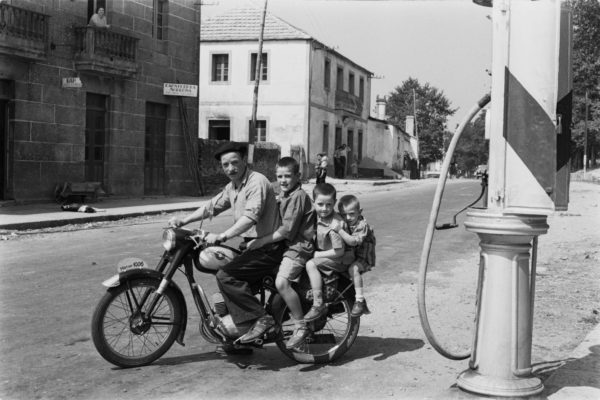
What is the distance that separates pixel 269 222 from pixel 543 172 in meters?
2.04

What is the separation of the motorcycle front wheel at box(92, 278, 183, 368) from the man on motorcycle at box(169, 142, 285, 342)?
0.43 meters

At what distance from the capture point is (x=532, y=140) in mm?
3705

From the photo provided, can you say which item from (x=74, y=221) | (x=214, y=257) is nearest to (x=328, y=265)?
(x=214, y=257)

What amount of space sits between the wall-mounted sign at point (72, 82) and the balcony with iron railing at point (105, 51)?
0.60 meters

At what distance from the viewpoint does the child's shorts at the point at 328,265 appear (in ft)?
Answer: 16.4

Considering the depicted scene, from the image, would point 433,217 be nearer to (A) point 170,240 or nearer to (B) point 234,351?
(A) point 170,240

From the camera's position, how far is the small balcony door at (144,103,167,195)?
2145cm

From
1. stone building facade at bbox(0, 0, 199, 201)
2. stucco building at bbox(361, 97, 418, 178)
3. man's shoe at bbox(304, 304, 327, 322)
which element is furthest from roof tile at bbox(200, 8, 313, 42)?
man's shoe at bbox(304, 304, 327, 322)

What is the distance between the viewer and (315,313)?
490 centimetres

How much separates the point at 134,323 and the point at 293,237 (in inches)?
50.5

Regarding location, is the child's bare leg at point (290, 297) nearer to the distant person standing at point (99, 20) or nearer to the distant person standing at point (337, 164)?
the distant person standing at point (99, 20)

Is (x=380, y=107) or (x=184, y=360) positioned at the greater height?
(x=380, y=107)

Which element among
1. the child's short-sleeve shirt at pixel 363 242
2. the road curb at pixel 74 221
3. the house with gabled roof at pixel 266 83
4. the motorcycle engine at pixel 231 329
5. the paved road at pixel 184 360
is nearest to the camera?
the paved road at pixel 184 360

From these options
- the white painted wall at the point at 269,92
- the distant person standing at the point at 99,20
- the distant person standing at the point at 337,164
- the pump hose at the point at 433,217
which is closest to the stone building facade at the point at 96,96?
the distant person standing at the point at 99,20
